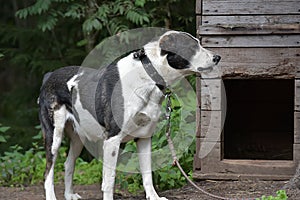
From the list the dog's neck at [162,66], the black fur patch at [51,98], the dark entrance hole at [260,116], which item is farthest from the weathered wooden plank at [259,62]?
the dark entrance hole at [260,116]

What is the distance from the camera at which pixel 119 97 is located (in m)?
5.16

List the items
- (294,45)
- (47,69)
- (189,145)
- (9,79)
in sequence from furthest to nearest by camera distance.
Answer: (9,79)
(47,69)
(189,145)
(294,45)

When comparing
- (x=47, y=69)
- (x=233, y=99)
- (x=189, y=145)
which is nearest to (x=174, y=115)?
(x=189, y=145)

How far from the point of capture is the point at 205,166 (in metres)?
6.30

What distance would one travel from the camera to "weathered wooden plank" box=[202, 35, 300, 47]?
601 cm

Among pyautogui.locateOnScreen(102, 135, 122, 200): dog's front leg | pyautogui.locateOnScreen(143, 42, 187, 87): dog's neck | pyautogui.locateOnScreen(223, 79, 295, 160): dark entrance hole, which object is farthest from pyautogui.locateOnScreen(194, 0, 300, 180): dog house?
pyautogui.locateOnScreen(223, 79, 295, 160): dark entrance hole

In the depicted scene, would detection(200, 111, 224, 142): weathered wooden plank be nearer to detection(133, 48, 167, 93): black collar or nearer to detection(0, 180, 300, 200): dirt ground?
detection(0, 180, 300, 200): dirt ground

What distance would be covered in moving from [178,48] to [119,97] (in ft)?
2.00

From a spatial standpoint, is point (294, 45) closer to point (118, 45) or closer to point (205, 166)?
point (205, 166)

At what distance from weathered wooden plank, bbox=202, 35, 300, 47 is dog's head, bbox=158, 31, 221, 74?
3.76 ft

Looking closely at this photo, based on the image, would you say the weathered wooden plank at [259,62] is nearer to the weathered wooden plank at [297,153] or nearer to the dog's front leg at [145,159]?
the weathered wooden plank at [297,153]

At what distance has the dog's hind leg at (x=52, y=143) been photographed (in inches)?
222

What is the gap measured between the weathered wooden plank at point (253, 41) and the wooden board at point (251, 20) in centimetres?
13

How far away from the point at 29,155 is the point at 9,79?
7176 mm
